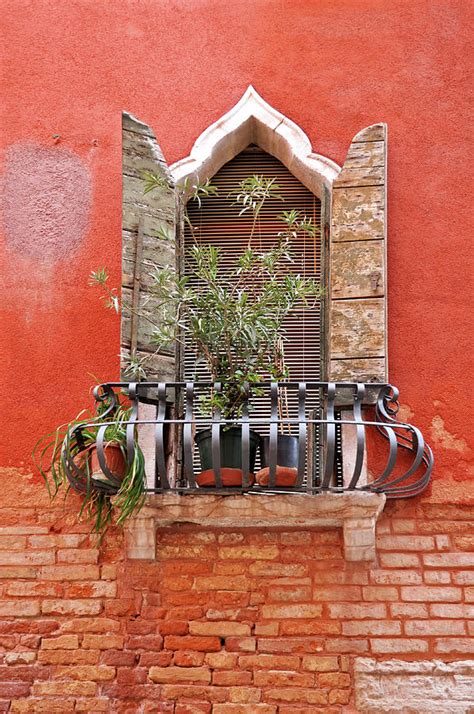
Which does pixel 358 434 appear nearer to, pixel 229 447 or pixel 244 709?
pixel 229 447

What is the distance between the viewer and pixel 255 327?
173 inches

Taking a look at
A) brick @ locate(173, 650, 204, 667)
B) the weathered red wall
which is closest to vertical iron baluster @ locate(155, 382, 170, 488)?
the weathered red wall

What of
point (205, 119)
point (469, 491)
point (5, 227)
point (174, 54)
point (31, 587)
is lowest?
point (31, 587)

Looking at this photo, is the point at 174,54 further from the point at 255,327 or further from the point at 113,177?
the point at 255,327

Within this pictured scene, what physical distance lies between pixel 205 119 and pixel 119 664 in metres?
2.59

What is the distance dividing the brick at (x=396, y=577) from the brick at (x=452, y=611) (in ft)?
0.42

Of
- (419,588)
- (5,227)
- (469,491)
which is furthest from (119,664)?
(5,227)

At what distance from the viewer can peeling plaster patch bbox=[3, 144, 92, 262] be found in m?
5.02

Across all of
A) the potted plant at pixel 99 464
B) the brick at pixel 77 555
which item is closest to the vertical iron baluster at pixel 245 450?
the potted plant at pixel 99 464

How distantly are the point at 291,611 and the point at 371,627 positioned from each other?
0.33 meters

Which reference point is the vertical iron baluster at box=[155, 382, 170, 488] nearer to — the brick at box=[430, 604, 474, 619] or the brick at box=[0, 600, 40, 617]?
the brick at box=[0, 600, 40, 617]

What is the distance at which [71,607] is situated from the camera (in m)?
4.37

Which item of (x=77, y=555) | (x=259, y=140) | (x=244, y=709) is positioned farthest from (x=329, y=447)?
(x=259, y=140)

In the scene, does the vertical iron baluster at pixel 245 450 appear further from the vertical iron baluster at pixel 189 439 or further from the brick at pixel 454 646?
the brick at pixel 454 646
